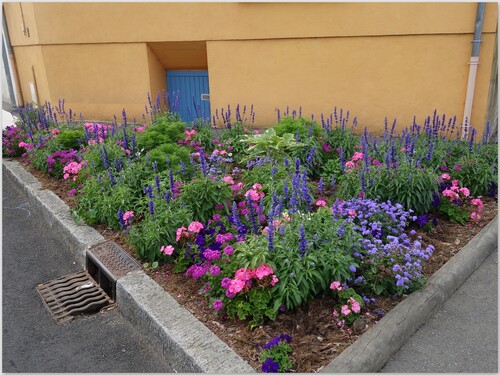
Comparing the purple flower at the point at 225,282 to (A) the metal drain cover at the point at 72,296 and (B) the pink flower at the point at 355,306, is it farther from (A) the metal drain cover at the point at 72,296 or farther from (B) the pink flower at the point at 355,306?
(A) the metal drain cover at the point at 72,296

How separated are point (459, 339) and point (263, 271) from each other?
1.38 m

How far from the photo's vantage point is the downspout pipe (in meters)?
6.59

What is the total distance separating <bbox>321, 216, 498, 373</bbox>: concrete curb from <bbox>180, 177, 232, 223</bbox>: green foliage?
70.3 inches

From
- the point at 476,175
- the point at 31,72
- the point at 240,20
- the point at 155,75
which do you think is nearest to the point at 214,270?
the point at 476,175

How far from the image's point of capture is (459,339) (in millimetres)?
3080

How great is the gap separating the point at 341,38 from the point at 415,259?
201 inches

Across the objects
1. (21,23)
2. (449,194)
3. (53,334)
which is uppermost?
(21,23)

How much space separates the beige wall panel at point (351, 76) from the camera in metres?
7.13

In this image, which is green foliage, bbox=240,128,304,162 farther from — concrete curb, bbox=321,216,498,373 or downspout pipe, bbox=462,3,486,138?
downspout pipe, bbox=462,3,486,138

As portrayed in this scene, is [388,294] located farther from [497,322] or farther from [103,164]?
[103,164]

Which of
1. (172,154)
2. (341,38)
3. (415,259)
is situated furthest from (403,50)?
(415,259)

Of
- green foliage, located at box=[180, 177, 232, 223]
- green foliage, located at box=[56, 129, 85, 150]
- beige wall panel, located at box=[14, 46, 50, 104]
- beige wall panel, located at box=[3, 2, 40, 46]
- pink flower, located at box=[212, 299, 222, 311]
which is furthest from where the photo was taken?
beige wall panel, located at box=[14, 46, 50, 104]

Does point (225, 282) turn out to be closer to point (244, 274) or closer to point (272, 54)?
point (244, 274)

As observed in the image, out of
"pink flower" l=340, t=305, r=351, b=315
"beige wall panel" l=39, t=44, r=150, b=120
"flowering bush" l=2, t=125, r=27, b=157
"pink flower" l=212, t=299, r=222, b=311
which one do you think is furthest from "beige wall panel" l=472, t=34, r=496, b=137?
"flowering bush" l=2, t=125, r=27, b=157
